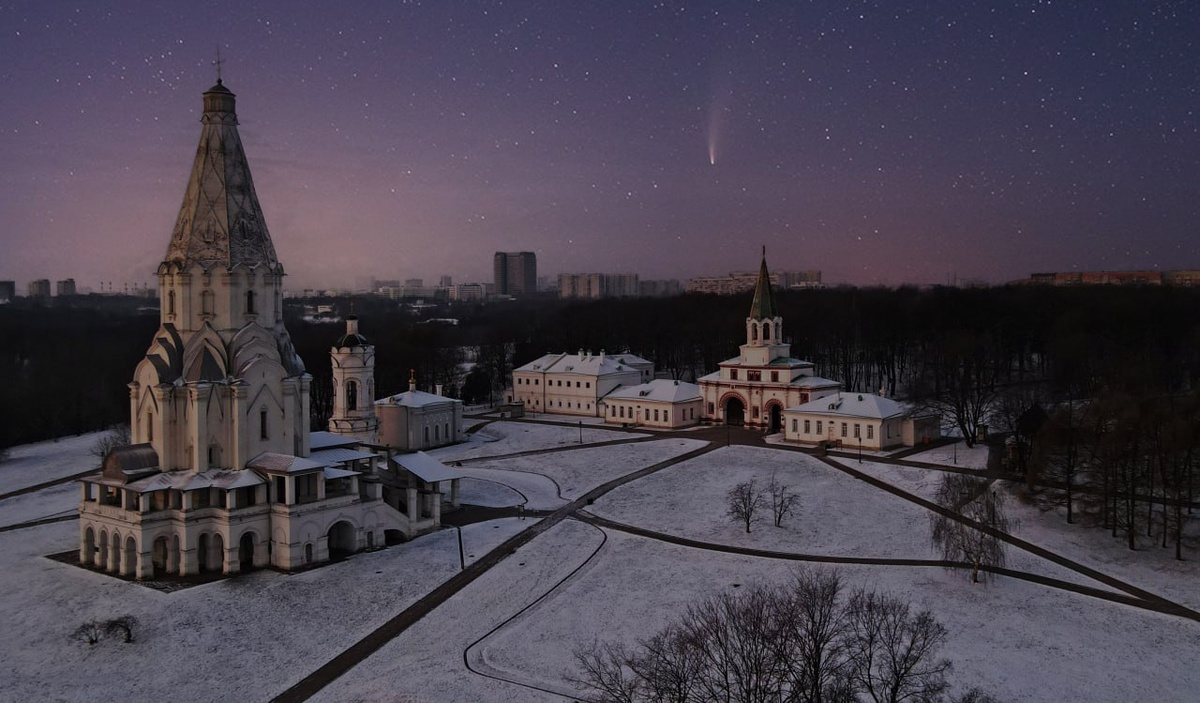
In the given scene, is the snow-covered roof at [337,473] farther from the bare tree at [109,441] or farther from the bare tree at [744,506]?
the bare tree at [109,441]

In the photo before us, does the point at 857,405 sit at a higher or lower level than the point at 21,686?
higher

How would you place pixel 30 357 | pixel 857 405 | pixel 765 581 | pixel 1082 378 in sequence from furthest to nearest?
pixel 30 357
pixel 1082 378
pixel 857 405
pixel 765 581

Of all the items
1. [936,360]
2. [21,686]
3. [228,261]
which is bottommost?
[21,686]

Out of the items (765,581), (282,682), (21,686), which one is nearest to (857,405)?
(765,581)

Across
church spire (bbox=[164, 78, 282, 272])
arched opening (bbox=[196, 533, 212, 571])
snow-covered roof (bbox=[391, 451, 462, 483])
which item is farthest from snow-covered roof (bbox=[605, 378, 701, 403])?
arched opening (bbox=[196, 533, 212, 571])

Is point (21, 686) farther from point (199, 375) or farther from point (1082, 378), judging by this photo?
point (1082, 378)

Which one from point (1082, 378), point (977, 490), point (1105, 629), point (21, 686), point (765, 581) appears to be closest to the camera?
point (21, 686)

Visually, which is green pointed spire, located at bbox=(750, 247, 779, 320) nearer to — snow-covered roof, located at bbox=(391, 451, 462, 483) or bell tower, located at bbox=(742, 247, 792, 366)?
bell tower, located at bbox=(742, 247, 792, 366)
